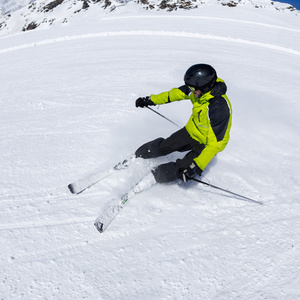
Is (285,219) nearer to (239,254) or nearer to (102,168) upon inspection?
(239,254)

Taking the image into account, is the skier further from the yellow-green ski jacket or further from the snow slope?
the snow slope

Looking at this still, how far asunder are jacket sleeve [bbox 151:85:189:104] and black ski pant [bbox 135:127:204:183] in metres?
0.44

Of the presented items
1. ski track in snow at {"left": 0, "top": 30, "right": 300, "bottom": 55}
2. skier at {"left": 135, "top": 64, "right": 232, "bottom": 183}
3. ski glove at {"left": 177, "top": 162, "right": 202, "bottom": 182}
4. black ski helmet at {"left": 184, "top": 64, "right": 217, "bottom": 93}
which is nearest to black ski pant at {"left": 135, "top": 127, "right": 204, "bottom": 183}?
skier at {"left": 135, "top": 64, "right": 232, "bottom": 183}

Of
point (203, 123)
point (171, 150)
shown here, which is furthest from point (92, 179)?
point (203, 123)

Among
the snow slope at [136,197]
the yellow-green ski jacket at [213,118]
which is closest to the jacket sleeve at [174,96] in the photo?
the yellow-green ski jacket at [213,118]

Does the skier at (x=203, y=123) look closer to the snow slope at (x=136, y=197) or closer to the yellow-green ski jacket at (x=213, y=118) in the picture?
the yellow-green ski jacket at (x=213, y=118)

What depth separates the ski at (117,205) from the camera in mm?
2939

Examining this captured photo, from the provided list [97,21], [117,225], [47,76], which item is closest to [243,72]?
[47,76]

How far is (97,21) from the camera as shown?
1323 centimetres

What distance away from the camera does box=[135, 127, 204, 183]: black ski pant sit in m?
3.40

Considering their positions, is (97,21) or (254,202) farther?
(97,21)

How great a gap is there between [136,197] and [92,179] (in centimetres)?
62

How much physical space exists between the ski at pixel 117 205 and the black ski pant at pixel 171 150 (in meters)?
0.13

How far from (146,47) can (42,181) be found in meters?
7.35
